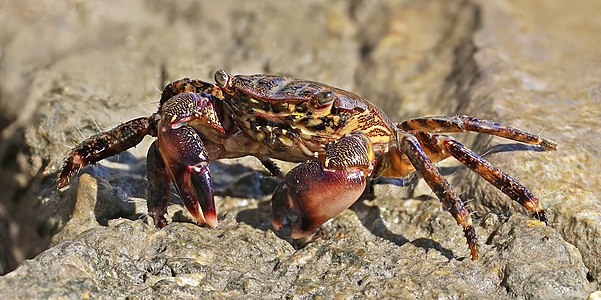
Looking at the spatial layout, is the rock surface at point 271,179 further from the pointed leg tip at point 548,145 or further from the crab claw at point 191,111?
the crab claw at point 191,111

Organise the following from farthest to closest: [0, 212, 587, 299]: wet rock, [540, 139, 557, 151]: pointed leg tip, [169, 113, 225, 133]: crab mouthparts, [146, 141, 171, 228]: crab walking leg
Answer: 1. [540, 139, 557, 151]: pointed leg tip
2. [146, 141, 171, 228]: crab walking leg
3. [169, 113, 225, 133]: crab mouthparts
4. [0, 212, 587, 299]: wet rock

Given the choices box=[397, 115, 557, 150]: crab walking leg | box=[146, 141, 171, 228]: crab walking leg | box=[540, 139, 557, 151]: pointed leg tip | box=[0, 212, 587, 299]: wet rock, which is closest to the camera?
box=[0, 212, 587, 299]: wet rock

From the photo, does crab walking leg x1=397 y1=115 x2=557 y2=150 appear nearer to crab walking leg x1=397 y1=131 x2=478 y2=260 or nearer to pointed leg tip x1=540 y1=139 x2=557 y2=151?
pointed leg tip x1=540 y1=139 x2=557 y2=151

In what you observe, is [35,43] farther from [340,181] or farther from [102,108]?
[340,181]

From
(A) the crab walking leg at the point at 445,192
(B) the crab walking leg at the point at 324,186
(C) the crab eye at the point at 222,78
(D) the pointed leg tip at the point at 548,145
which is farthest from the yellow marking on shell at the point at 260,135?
(D) the pointed leg tip at the point at 548,145

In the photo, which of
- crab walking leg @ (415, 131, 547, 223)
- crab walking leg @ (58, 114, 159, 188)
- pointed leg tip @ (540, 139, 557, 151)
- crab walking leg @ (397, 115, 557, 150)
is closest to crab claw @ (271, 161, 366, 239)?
crab walking leg @ (415, 131, 547, 223)

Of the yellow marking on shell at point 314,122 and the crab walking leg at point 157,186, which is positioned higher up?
the yellow marking on shell at point 314,122
